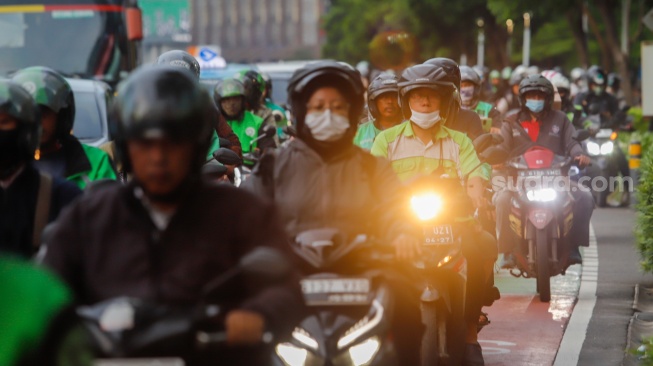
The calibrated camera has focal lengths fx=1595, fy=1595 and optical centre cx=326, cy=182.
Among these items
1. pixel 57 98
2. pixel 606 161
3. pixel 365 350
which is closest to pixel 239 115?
pixel 57 98

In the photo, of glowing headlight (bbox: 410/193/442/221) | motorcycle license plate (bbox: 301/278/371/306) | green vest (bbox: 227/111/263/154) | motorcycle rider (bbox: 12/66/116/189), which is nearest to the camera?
motorcycle license plate (bbox: 301/278/371/306)

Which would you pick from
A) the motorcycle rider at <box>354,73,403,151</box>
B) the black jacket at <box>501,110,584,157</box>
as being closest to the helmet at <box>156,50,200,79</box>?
the motorcycle rider at <box>354,73,403,151</box>

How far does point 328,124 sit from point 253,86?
35.0 ft

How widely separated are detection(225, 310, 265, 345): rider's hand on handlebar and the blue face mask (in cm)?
872

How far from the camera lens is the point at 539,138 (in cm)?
1255

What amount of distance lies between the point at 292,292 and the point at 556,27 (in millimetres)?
65527

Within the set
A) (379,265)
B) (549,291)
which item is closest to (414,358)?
(379,265)

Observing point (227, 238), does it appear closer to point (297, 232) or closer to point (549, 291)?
point (297, 232)

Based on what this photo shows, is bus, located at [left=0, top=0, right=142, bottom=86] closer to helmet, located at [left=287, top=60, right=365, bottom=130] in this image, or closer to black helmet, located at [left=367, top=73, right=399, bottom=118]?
black helmet, located at [left=367, top=73, right=399, bottom=118]

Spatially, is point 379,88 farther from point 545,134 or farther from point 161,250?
point 161,250

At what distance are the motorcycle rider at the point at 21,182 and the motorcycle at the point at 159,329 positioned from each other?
1.31 meters

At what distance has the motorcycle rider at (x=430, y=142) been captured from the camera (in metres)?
8.13

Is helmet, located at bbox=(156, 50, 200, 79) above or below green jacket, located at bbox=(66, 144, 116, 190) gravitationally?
above

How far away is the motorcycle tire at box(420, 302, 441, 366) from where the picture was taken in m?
7.89
